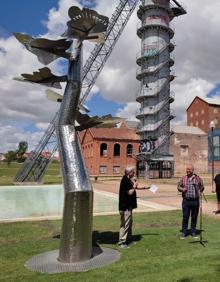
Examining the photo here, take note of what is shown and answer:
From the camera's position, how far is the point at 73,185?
6656mm

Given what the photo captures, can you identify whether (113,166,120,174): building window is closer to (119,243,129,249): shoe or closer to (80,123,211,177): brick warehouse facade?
(80,123,211,177): brick warehouse facade

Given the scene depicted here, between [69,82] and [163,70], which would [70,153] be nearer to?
[69,82]

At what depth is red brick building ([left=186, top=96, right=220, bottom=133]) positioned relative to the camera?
73312 mm

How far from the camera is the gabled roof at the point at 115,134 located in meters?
53.3

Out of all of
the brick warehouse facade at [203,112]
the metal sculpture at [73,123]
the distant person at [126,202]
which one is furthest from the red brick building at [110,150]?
the metal sculpture at [73,123]

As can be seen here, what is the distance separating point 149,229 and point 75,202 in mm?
3535

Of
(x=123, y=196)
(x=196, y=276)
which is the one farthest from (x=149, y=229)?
(x=196, y=276)

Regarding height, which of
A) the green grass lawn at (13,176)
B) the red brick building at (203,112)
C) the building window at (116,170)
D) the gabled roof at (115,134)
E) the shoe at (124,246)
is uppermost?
the red brick building at (203,112)

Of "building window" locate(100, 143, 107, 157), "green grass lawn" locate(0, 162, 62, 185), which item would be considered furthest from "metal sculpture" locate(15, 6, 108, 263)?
"building window" locate(100, 143, 107, 157)

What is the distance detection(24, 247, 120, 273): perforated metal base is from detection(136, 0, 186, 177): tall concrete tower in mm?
40926

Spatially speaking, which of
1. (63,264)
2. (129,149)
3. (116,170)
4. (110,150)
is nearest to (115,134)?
(110,150)

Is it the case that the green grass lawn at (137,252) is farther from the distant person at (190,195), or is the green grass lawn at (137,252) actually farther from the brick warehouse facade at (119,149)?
the brick warehouse facade at (119,149)

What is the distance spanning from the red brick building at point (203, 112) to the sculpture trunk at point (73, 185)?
66.4m

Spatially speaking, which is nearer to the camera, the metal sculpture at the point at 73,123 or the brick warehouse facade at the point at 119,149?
the metal sculpture at the point at 73,123
